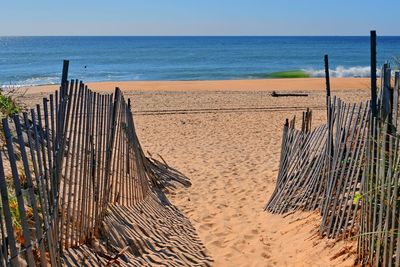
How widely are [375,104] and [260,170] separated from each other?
5.13 metres

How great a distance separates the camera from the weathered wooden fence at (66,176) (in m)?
3.03

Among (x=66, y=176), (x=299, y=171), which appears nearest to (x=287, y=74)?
(x=299, y=171)

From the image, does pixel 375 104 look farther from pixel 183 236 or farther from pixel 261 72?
pixel 261 72

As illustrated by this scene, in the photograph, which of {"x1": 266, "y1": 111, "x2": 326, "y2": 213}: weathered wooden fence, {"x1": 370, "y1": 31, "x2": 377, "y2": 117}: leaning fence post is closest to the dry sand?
{"x1": 266, "y1": 111, "x2": 326, "y2": 213}: weathered wooden fence

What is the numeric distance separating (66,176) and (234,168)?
538 centimetres

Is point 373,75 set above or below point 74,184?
above

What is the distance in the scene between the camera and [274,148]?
37.4 ft

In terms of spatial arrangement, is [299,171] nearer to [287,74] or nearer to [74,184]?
[74,184]

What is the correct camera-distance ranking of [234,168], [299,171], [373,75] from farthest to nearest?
[234,168], [299,171], [373,75]

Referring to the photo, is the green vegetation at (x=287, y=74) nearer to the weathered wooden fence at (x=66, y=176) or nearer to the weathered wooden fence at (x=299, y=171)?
the weathered wooden fence at (x=299, y=171)

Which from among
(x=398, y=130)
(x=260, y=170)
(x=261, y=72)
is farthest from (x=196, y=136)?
(x=261, y=72)

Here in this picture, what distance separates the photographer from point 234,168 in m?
9.63

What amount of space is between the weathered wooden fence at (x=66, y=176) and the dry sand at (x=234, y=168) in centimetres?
115

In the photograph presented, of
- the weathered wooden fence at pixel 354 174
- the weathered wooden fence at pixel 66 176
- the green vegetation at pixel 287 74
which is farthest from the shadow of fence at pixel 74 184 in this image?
the green vegetation at pixel 287 74
